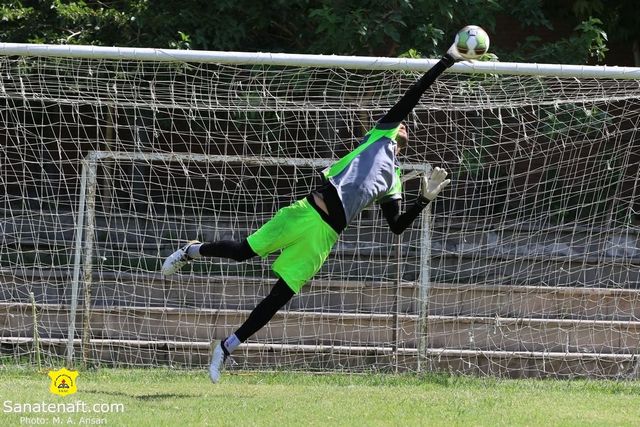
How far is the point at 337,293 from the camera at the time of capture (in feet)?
33.0

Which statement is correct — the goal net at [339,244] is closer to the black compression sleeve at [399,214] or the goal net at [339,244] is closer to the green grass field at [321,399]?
the green grass field at [321,399]

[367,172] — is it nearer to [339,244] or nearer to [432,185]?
[432,185]

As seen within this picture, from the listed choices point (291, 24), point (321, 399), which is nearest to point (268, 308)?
point (321, 399)

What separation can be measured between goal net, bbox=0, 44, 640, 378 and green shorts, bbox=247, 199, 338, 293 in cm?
182

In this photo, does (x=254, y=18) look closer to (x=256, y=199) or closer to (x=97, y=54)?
(x=256, y=199)

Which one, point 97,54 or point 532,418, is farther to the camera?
point 97,54

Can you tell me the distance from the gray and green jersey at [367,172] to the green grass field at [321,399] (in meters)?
1.48

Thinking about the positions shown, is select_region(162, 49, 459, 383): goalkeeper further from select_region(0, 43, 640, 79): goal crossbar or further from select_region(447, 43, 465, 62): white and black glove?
select_region(0, 43, 640, 79): goal crossbar

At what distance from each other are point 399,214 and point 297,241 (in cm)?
86

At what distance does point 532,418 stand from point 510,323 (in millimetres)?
3308

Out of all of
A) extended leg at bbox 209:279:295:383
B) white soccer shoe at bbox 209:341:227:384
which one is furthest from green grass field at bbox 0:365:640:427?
extended leg at bbox 209:279:295:383

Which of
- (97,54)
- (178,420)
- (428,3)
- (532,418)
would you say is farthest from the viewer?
(428,3)

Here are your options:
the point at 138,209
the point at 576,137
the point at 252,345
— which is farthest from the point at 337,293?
the point at 576,137

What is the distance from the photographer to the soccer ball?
23.3 ft
